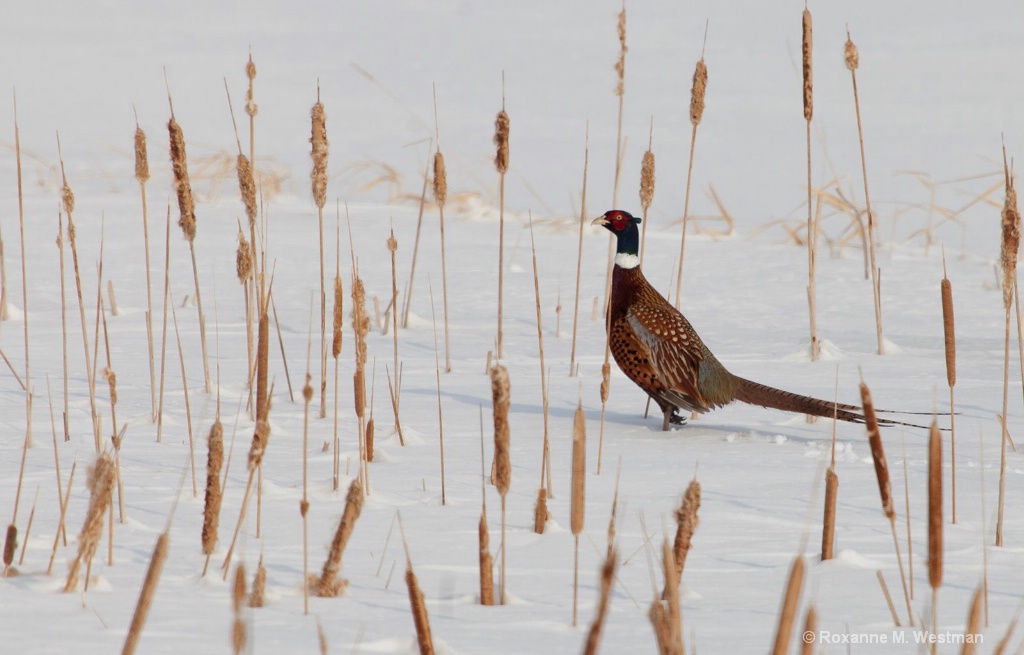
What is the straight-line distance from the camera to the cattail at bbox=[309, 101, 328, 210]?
125 inches

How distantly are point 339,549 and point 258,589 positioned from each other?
0.15 meters

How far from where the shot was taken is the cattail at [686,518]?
155cm

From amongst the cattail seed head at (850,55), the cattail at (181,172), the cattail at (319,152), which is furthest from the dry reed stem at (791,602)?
the cattail seed head at (850,55)

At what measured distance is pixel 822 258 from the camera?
8.58 m

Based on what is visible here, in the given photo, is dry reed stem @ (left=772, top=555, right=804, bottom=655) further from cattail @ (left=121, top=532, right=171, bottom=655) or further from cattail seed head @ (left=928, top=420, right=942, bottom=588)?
cattail @ (left=121, top=532, right=171, bottom=655)

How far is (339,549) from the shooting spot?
1.97m

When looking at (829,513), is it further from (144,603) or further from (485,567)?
(144,603)

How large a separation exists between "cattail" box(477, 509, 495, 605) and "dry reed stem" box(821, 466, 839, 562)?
0.62 metres

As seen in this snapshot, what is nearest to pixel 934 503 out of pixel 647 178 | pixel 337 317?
pixel 337 317

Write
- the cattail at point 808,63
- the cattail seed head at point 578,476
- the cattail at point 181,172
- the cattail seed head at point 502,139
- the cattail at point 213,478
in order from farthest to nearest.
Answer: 1. the cattail at point 808,63
2. the cattail seed head at point 502,139
3. the cattail at point 181,172
4. the cattail at point 213,478
5. the cattail seed head at point 578,476

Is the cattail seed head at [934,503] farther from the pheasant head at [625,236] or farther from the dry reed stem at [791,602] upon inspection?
the pheasant head at [625,236]

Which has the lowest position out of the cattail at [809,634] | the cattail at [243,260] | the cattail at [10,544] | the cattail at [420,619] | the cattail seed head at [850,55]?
the cattail at [10,544]

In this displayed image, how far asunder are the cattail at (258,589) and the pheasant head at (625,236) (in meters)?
3.02

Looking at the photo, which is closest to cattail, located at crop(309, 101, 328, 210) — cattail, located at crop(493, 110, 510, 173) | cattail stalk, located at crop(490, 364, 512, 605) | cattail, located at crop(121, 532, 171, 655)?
cattail, located at crop(493, 110, 510, 173)
